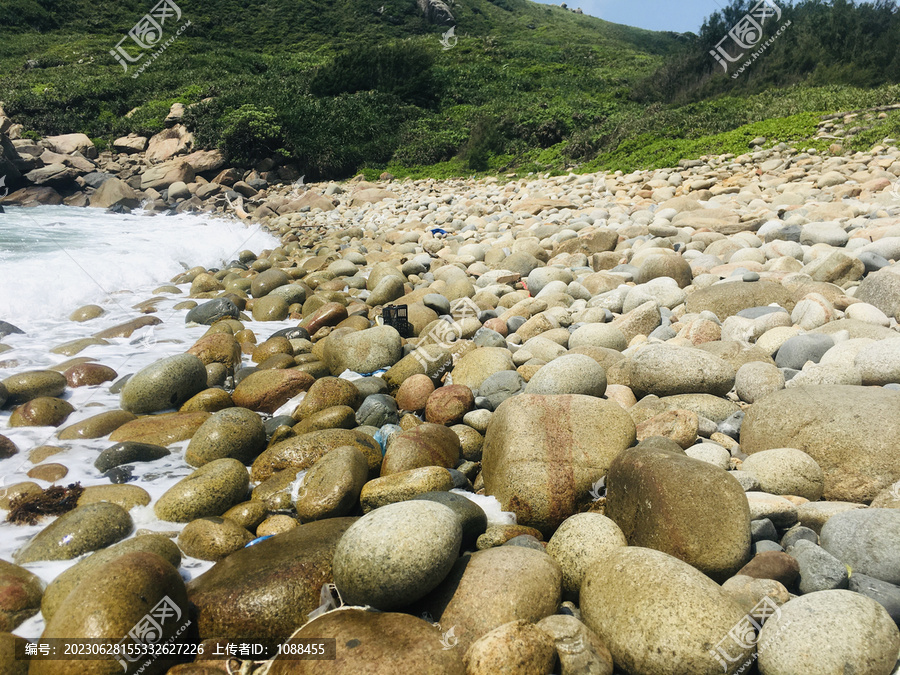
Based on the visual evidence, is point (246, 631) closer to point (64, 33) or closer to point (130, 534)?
point (130, 534)

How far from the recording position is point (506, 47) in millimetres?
36875

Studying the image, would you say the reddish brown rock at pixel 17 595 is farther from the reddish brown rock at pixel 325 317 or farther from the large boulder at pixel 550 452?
the reddish brown rock at pixel 325 317

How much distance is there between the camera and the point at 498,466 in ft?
12.2

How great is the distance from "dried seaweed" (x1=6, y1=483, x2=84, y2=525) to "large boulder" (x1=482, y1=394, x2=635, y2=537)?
3.01 metres

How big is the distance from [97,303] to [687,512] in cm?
961

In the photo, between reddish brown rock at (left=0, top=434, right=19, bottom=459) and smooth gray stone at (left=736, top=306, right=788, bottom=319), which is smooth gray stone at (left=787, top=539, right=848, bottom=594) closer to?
smooth gray stone at (left=736, top=306, right=788, bottom=319)

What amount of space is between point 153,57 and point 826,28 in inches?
1429

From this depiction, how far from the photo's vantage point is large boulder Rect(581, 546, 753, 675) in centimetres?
220

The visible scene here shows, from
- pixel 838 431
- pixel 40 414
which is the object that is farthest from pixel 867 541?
pixel 40 414

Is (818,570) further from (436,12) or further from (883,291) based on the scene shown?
(436,12)

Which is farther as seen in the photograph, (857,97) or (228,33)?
(228,33)

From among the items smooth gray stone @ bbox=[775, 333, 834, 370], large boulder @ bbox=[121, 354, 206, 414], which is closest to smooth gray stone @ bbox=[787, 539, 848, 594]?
smooth gray stone @ bbox=[775, 333, 834, 370]

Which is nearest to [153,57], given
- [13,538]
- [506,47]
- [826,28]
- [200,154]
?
[200,154]

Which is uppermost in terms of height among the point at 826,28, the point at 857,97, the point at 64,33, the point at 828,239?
the point at 64,33
